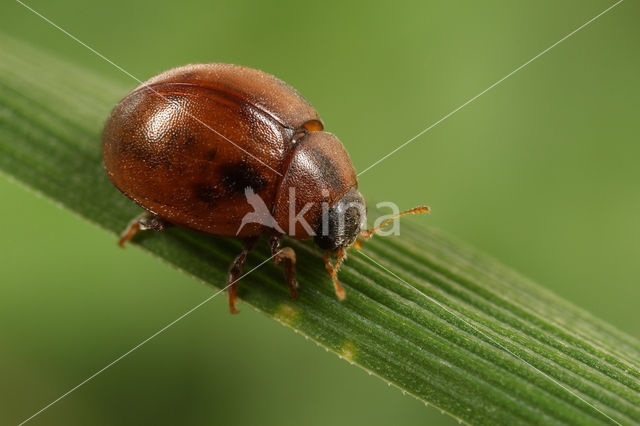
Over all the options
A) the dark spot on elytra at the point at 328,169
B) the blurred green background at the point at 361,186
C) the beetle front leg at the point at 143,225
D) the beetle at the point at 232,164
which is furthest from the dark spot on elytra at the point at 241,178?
the blurred green background at the point at 361,186

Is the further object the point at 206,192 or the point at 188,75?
the point at 188,75

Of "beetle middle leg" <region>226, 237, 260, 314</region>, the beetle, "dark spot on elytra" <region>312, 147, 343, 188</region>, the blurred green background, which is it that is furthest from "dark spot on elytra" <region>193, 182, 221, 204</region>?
the blurred green background

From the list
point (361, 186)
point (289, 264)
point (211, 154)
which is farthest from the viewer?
point (361, 186)

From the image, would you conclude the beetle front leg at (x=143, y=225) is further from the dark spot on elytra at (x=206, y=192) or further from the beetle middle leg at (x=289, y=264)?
the beetle middle leg at (x=289, y=264)

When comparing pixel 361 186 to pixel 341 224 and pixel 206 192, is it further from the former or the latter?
pixel 206 192

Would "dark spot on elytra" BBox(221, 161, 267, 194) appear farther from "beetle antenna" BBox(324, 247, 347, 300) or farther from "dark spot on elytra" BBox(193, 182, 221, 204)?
"beetle antenna" BBox(324, 247, 347, 300)

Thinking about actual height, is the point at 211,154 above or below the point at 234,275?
above

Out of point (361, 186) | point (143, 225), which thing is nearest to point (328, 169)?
point (143, 225)
